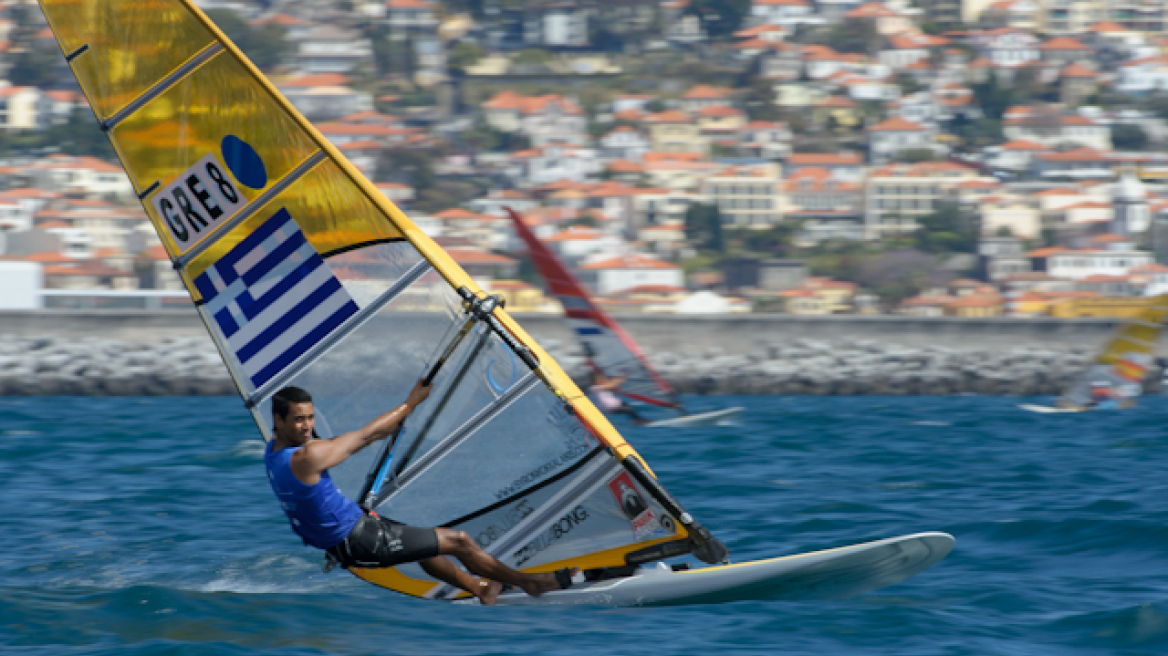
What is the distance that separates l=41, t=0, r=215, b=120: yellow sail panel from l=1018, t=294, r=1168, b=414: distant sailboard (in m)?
18.0

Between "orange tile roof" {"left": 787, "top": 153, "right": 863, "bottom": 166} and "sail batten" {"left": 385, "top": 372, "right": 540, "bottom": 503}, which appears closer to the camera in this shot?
"sail batten" {"left": 385, "top": 372, "right": 540, "bottom": 503}

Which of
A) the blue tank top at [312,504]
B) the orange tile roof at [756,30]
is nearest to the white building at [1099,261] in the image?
the orange tile roof at [756,30]

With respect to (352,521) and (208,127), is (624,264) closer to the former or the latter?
(208,127)

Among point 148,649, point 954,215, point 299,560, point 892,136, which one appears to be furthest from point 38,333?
point 892,136

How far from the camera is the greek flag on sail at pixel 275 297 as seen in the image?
5.97 meters

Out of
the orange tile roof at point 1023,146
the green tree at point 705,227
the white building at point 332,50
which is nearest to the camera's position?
the green tree at point 705,227

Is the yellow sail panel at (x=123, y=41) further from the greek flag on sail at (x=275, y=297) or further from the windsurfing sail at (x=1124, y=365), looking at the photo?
the windsurfing sail at (x=1124, y=365)

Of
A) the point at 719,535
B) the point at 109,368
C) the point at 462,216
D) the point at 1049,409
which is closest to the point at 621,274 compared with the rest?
the point at 462,216

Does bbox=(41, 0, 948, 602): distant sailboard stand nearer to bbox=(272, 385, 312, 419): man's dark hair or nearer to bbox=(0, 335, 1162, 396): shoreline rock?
bbox=(272, 385, 312, 419): man's dark hair

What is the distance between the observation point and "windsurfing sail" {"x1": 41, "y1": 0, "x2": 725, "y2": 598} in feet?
19.1

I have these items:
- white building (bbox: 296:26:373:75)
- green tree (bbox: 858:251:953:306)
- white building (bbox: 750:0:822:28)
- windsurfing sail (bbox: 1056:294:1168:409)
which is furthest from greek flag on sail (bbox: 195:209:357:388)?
white building (bbox: 750:0:822:28)

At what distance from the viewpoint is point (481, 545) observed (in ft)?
20.1

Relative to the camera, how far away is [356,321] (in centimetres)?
591

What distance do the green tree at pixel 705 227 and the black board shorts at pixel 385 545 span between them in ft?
205
